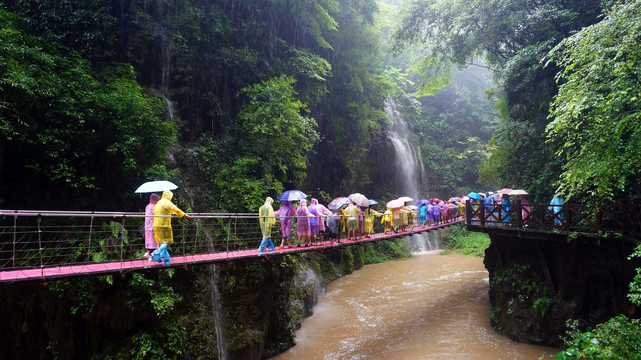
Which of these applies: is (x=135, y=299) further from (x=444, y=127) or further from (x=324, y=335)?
(x=444, y=127)

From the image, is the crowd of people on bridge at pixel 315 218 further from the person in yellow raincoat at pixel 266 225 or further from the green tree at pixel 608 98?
the green tree at pixel 608 98

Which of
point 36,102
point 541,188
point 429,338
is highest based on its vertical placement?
point 36,102

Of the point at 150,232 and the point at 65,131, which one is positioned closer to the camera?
the point at 150,232

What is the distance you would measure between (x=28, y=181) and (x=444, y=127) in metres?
30.8

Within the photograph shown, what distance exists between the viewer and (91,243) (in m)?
6.23

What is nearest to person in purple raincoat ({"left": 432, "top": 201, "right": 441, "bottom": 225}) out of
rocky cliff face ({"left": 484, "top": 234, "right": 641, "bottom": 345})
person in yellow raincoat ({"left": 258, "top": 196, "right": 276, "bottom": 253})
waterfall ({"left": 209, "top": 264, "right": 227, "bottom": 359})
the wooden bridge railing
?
the wooden bridge railing

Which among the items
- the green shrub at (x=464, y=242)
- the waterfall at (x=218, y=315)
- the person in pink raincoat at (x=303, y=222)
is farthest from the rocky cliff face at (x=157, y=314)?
the green shrub at (x=464, y=242)

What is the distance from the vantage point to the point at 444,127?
31484mm

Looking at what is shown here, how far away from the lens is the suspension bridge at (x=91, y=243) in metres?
4.43

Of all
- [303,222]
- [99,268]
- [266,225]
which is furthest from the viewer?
[303,222]

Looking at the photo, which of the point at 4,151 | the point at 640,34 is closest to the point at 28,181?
the point at 4,151

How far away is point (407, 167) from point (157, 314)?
67.5ft

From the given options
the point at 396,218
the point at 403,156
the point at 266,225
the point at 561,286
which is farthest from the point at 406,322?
the point at 403,156

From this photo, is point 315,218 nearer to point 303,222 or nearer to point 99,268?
point 303,222
